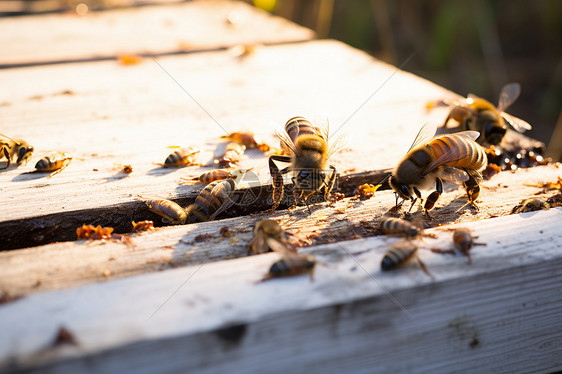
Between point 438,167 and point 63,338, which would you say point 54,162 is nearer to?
point 63,338

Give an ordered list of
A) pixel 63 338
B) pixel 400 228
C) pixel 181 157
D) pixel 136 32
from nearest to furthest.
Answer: pixel 63 338 < pixel 400 228 < pixel 181 157 < pixel 136 32

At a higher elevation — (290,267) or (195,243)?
(290,267)

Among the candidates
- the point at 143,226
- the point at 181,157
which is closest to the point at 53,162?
the point at 181,157

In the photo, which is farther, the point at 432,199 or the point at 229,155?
the point at 229,155

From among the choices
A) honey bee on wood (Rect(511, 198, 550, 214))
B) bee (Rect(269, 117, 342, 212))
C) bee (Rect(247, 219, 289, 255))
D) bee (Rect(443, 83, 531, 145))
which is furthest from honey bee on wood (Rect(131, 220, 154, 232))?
bee (Rect(443, 83, 531, 145))

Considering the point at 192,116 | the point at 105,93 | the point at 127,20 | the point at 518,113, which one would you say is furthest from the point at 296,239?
the point at 518,113

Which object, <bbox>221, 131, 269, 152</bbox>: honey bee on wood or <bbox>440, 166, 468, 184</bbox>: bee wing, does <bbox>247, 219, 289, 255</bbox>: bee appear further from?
<bbox>221, 131, 269, 152</bbox>: honey bee on wood

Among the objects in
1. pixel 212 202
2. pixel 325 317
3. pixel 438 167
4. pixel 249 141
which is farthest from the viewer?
pixel 249 141

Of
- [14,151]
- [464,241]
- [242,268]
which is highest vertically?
[464,241]
